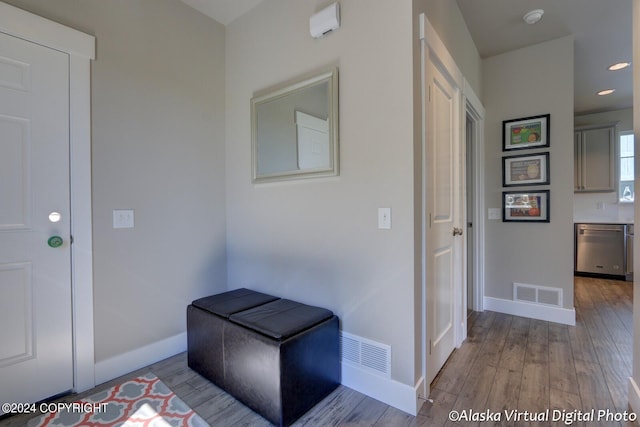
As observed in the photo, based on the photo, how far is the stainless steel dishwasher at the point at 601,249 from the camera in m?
4.43

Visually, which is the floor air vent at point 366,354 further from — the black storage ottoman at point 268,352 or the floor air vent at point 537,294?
the floor air vent at point 537,294

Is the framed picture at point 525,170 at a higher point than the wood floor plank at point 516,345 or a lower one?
higher

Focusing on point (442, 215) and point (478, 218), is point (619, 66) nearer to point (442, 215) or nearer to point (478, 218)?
point (478, 218)

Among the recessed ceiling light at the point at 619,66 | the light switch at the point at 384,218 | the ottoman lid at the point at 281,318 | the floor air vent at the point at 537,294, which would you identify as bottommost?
the floor air vent at the point at 537,294

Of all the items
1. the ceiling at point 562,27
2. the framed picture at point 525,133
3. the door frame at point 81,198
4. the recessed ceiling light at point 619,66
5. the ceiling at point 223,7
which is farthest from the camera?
the recessed ceiling light at point 619,66

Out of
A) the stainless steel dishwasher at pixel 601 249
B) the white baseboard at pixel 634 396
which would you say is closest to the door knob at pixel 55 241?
the white baseboard at pixel 634 396

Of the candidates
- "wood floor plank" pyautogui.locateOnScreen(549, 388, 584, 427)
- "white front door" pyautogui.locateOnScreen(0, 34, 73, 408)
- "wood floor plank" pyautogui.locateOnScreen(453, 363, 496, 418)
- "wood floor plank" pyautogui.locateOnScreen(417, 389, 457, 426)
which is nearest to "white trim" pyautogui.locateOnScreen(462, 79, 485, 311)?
"wood floor plank" pyautogui.locateOnScreen(453, 363, 496, 418)

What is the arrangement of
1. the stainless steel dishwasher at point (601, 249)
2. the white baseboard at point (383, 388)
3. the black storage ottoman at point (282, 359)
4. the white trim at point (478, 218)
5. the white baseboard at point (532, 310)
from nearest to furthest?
the black storage ottoman at point (282, 359) → the white baseboard at point (383, 388) → the white baseboard at point (532, 310) → the white trim at point (478, 218) → the stainless steel dishwasher at point (601, 249)

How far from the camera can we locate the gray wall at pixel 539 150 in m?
2.83

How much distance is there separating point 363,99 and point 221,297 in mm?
1606

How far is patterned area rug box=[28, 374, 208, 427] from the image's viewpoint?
4.94ft

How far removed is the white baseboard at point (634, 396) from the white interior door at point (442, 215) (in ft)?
3.04

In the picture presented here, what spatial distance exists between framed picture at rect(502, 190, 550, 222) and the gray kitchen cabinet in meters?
2.96

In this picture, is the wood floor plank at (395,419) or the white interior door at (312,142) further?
the white interior door at (312,142)
